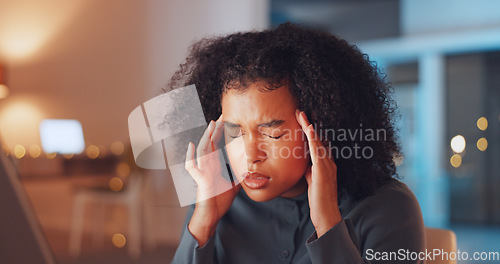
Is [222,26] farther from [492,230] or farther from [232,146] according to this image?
[232,146]

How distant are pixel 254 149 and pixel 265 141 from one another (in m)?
0.02

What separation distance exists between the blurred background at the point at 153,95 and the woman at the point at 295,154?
184 cm

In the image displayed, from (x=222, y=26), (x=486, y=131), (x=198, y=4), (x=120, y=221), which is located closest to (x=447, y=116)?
(x=486, y=131)

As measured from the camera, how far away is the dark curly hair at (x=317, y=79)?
634 millimetres

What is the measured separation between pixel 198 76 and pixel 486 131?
2585 mm

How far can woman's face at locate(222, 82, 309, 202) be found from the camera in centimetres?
60

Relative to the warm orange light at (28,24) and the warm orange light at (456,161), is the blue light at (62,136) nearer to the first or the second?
the warm orange light at (28,24)

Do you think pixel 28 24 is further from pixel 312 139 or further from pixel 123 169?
pixel 312 139

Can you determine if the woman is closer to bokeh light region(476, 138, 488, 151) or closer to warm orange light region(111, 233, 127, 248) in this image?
bokeh light region(476, 138, 488, 151)

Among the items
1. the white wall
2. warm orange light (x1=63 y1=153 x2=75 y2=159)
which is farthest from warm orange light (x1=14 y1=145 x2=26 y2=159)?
the white wall

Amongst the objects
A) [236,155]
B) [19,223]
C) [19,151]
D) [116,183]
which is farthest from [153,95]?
[19,223]

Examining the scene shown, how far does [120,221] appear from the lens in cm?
361

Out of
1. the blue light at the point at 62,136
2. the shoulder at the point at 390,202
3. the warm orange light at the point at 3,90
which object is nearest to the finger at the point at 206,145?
the shoulder at the point at 390,202

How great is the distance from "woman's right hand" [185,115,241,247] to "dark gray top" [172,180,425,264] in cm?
2
